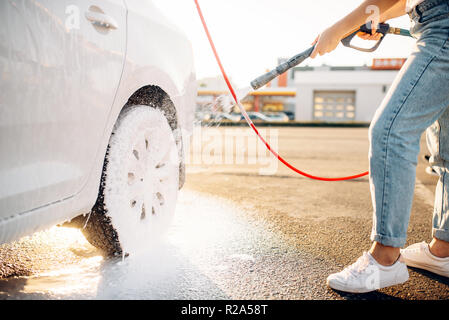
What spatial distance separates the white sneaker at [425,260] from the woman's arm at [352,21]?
3.74 feet

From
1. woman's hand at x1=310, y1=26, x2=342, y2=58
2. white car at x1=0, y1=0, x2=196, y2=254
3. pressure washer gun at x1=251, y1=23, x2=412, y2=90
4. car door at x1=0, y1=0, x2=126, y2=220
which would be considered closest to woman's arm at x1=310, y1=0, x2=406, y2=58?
woman's hand at x1=310, y1=26, x2=342, y2=58

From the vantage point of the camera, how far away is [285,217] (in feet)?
9.54

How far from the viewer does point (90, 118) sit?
1.58 meters

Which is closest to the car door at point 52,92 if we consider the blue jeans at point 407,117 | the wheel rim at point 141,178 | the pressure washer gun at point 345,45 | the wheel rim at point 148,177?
the wheel rim at point 141,178

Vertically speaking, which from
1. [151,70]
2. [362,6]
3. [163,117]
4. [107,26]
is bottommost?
[163,117]

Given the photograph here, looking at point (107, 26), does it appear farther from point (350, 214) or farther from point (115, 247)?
point (350, 214)

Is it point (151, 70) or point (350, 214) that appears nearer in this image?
point (151, 70)

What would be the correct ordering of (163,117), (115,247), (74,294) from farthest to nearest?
1. (163,117)
2. (115,247)
3. (74,294)

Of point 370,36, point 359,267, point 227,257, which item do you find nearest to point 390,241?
point 359,267

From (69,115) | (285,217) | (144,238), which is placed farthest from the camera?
(285,217)

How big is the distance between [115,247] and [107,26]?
3.38 ft

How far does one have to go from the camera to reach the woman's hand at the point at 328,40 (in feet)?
6.01

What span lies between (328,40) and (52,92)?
4.15 feet
